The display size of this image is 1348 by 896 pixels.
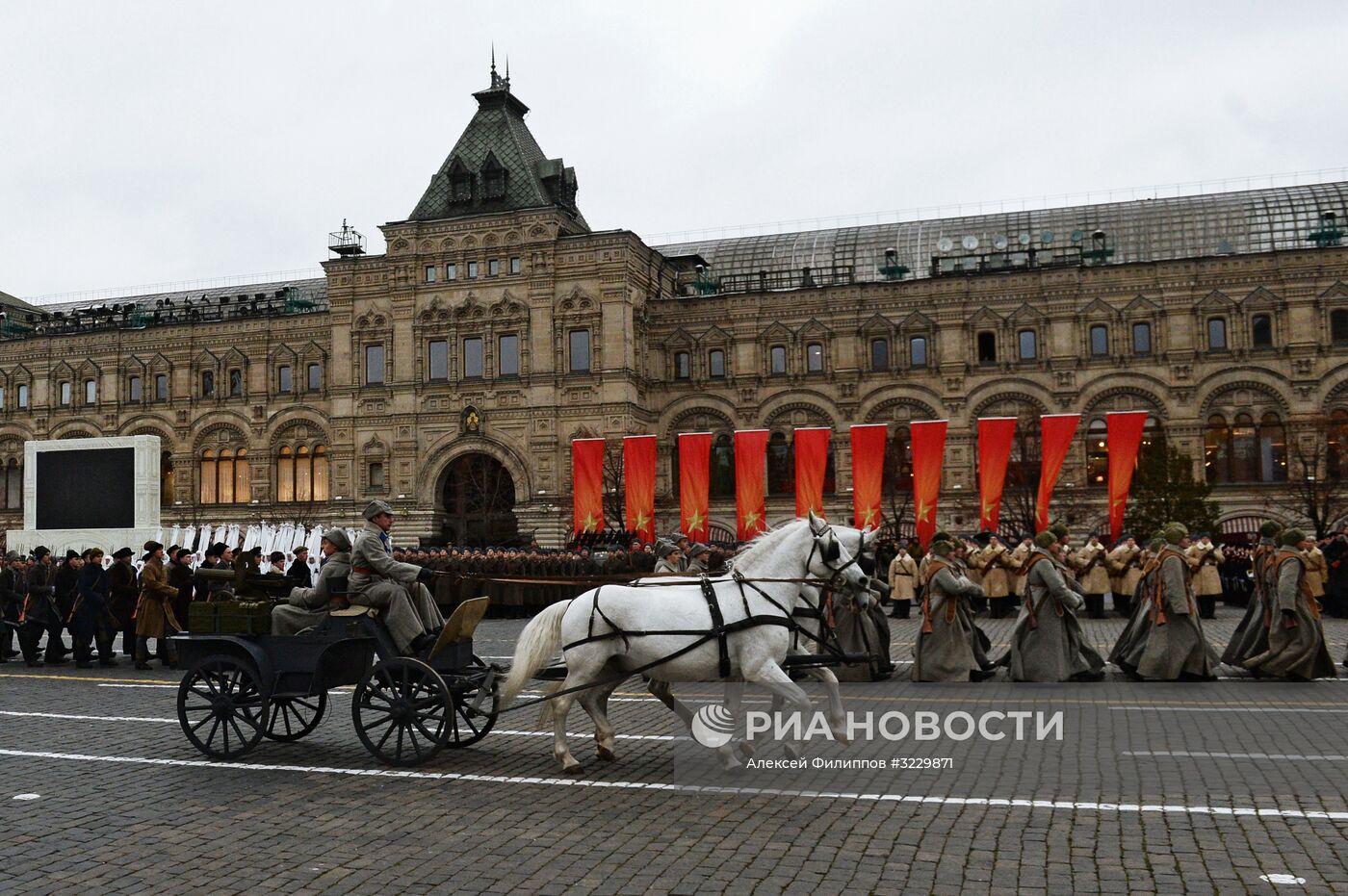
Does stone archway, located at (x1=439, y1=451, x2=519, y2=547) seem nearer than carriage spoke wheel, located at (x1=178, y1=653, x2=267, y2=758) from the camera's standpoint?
No

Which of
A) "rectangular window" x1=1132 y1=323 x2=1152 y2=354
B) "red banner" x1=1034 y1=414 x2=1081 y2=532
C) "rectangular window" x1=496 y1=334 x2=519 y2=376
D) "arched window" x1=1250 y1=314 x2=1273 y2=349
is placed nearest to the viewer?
"red banner" x1=1034 y1=414 x2=1081 y2=532

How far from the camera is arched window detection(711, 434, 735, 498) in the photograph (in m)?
46.9

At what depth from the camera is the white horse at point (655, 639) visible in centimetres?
945

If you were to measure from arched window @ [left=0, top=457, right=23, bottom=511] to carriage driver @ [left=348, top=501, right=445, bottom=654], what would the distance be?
172 ft

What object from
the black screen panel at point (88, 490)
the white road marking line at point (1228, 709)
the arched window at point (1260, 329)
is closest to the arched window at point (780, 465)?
the arched window at point (1260, 329)

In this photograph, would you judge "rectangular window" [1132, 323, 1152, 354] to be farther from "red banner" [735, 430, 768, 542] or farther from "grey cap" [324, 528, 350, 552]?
"grey cap" [324, 528, 350, 552]

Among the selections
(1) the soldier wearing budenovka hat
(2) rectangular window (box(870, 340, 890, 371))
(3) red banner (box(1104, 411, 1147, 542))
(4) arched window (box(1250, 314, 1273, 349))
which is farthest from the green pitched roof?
(1) the soldier wearing budenovka hat

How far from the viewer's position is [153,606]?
18.0m

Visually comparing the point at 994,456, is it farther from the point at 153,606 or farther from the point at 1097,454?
the point at 153,606

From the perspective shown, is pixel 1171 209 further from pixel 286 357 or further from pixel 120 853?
pixel 120 853

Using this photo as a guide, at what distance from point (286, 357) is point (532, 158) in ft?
46.8

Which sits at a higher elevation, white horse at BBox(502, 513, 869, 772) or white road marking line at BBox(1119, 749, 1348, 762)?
white horse at BBox(502, 513, 869, 772)

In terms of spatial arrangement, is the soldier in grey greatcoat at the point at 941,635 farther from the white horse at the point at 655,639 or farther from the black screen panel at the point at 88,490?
the black screen panel at the point at 88,490

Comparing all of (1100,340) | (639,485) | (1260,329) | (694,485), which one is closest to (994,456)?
(694,485)
